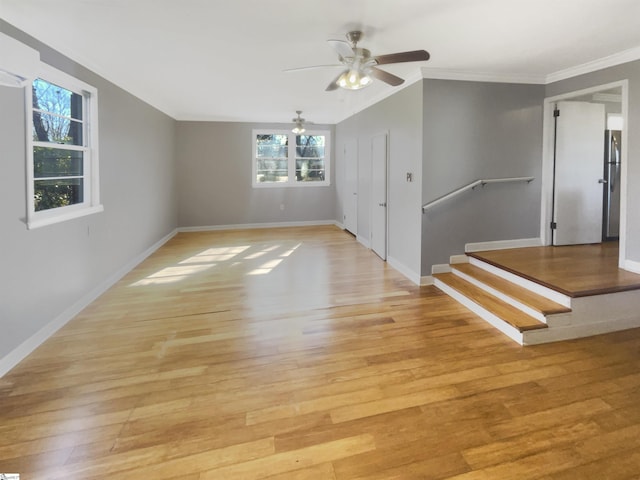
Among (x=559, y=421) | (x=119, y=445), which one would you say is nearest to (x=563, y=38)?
(x=559, y=421)

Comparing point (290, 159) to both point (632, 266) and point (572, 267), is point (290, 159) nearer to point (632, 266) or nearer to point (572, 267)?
point (572, 267)

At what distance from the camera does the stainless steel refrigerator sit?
5.05 m

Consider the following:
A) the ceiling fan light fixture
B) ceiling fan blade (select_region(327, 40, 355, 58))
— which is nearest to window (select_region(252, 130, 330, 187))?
the ceiling fan light fixture

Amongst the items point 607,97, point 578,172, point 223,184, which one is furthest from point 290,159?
point 607,97

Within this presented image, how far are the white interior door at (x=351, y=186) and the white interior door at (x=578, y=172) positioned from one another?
3324mm

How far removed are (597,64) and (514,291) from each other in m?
2.59

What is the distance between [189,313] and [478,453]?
274cm

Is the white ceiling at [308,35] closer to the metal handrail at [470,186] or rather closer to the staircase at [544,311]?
the metal handrail at [470,186]

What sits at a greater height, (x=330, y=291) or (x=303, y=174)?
(x=303, y=174)

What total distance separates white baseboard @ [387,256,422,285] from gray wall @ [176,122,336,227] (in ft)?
13.2

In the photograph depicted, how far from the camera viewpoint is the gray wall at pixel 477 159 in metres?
4.26

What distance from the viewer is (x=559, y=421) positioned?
201cm

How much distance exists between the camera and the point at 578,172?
15.6ft

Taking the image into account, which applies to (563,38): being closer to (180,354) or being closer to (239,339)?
(239,339)
